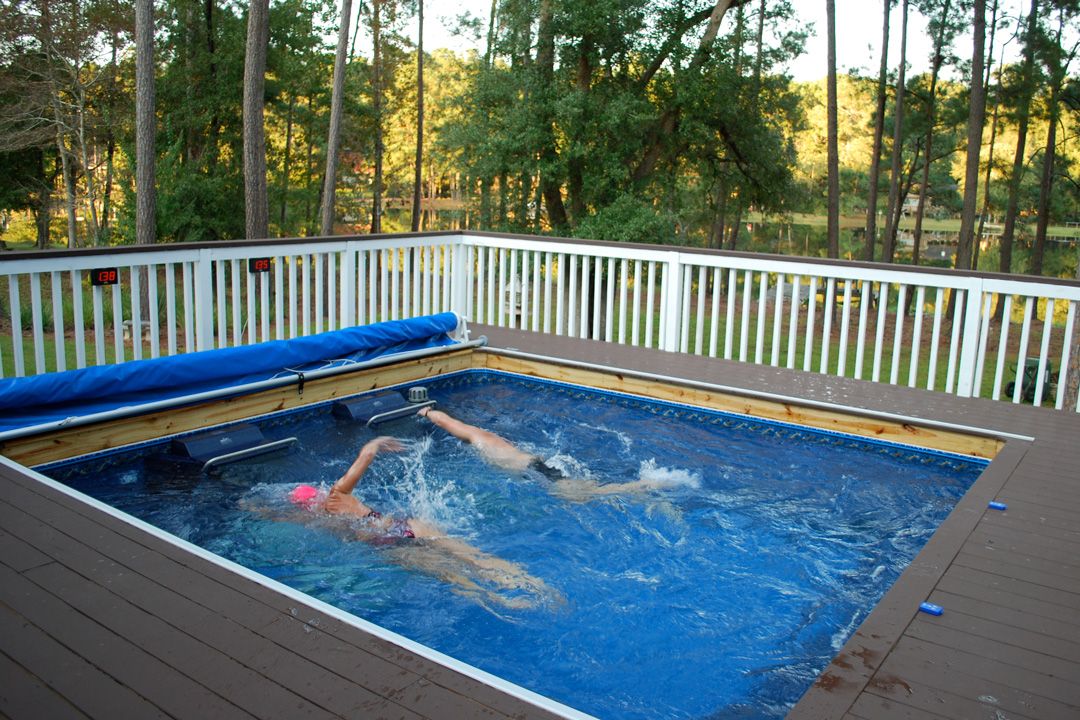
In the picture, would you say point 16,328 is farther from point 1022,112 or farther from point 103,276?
point 1022,112

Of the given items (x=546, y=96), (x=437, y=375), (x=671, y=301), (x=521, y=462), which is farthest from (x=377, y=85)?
(x=521, y=462)

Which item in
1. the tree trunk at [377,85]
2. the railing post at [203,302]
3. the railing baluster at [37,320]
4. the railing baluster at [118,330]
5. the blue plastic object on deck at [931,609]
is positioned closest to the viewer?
the blue plastic object on deck at [931,609]

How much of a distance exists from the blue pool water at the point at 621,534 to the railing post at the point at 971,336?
92 centimetres

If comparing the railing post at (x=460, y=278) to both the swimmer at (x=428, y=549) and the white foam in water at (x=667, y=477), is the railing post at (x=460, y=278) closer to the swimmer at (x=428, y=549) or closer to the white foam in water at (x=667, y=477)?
the white foam in water at (x=667, y=477)

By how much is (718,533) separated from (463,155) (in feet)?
44.8

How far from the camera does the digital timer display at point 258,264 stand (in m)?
6.12

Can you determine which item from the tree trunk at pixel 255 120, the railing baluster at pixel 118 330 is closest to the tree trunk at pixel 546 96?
the tree trunk at pixel 255 120

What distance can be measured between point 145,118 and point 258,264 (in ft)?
24.8

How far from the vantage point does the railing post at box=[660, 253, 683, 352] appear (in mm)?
6688

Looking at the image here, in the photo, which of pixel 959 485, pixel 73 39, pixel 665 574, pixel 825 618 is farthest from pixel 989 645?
pixel 73 39

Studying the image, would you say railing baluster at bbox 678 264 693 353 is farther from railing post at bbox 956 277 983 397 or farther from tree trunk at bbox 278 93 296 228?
tree trunk at bbox 278 93 296 228

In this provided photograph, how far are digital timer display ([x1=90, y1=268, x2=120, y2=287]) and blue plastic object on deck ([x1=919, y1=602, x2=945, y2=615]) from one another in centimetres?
442

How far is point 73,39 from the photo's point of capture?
1842cm

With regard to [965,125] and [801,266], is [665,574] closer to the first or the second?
[801,266]
